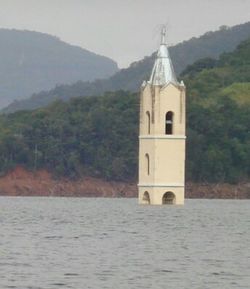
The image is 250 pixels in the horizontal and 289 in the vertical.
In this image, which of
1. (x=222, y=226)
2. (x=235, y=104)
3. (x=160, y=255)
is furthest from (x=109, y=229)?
(x=235, y=104)

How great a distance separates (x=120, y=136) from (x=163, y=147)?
4845 centimetres

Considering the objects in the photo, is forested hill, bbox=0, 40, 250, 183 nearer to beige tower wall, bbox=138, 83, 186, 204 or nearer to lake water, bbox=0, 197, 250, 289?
beige tower wall, bbox=138, 83, 186, 204

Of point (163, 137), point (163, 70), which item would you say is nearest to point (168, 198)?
point (163, 137)

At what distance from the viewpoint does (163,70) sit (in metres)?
91.2

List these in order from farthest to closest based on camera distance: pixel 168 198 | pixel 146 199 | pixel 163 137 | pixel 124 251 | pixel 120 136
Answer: pixel 120 136 < pixel 146 199 < pixel 168 198 < pixel 163 137 < pixel 124 251

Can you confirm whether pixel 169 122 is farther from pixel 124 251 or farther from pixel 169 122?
pixel 124 251

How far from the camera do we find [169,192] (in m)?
90.3

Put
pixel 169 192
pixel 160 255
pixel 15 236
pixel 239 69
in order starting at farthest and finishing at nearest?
pixel 239 69 < pixel 169 192 < pixel 15 236 < pixel 160 255

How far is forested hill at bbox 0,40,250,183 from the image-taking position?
5103 inches

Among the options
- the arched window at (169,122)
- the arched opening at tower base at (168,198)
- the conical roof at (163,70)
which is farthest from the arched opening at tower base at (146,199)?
the conical roof at (163,70)

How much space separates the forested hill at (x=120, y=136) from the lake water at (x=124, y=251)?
5171 cm

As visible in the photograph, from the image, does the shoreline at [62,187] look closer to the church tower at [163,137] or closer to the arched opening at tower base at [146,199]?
the arched opening at tower base at [146,199]

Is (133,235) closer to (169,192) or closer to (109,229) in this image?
(109,229)

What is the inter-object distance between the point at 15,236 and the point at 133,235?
4635mm
